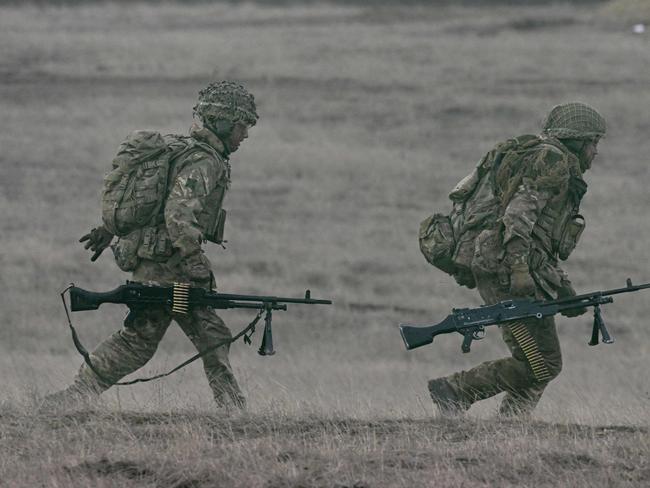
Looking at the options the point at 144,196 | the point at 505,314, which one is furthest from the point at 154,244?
the point at 505,314

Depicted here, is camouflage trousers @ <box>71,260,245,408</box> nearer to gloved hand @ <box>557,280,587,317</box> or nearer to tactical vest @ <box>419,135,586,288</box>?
tactical vest @ <box>419,135,586,288</box>

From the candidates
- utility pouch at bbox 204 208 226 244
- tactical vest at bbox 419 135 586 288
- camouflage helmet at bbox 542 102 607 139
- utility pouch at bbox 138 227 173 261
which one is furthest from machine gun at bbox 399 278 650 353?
utility pouch at bbox 138 227 173 261

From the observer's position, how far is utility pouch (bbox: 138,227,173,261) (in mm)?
8828

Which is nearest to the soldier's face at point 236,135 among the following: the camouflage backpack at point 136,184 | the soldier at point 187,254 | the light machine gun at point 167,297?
the soldier at point 187,254

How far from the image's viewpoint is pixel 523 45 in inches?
1404

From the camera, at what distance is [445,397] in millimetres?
9227

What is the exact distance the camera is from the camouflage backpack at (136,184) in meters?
8.78

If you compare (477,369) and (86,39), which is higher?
(86,39)

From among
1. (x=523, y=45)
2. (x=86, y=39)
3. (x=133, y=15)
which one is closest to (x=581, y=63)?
(x=523, y=45)

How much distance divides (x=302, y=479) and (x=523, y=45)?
97.6 feet

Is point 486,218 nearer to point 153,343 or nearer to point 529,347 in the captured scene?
point 529,347

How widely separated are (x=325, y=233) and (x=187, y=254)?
11.4m

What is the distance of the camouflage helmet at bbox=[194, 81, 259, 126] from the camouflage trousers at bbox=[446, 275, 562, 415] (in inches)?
70.4

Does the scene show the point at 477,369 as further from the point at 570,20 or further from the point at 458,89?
the point at 570,20
